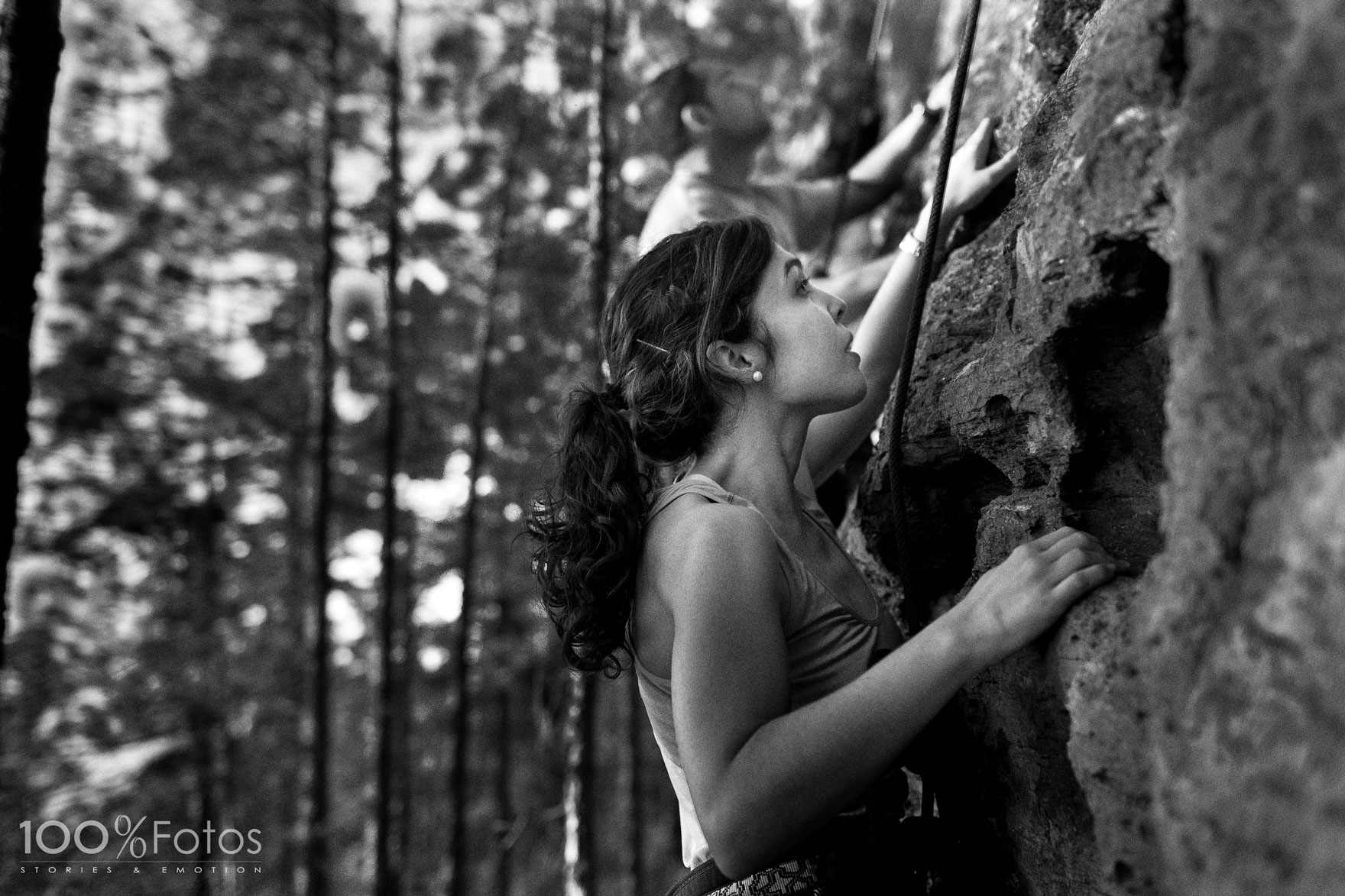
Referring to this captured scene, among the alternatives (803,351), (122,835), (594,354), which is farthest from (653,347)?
(122,835)

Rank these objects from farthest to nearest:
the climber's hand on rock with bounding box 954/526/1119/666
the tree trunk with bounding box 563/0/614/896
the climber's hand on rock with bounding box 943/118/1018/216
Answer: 1. the tree trunk with bounding box 563/0/614/896
2. the climber's hand on rock with bounding box 943/118/1018/216
3. the climber's hand on rock with bounding box 954/526/1119/666

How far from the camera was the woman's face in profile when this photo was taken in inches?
89.3

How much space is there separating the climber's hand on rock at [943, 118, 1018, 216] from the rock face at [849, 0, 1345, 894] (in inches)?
7.8

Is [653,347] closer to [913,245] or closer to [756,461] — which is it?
[756,461]

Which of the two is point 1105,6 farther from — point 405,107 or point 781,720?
point 405,107

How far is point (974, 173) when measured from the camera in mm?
3094

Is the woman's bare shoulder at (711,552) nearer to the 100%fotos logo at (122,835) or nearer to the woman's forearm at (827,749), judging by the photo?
the woman's forearm at (827,749)

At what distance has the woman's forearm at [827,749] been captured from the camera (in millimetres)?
1631

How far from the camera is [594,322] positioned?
22.3 feet

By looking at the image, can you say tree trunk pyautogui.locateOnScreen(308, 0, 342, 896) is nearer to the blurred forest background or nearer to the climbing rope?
the blurred forest background

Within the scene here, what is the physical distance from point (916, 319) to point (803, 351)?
29 centimetres

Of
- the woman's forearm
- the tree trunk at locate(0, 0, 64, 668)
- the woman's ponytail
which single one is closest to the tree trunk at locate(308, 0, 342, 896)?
the tree trunk at locate(0, 0, 64, 668)

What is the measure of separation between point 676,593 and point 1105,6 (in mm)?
1713

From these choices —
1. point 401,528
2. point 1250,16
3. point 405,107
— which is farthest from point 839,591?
point 401,528
